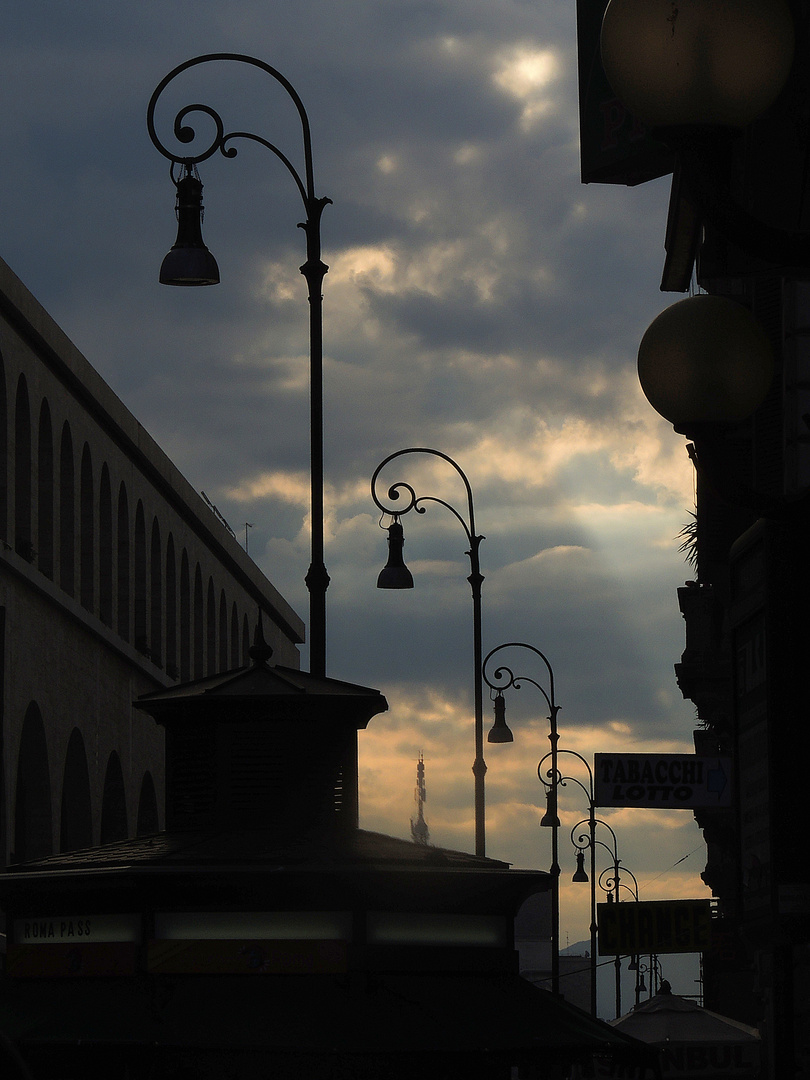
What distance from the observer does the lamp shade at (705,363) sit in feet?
15.2

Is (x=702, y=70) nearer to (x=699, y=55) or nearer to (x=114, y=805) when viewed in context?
(x=699, y=55)

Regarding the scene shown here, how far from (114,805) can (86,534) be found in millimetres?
8328

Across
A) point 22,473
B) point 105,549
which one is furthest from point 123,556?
point 22,473

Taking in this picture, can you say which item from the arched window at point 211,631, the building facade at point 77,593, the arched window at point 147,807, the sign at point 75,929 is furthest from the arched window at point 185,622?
the sign at point 75,929

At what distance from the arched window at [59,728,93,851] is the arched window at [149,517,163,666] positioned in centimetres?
975

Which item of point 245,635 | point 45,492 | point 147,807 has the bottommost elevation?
point 147,807

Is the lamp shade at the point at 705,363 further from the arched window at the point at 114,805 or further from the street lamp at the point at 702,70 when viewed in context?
the arched window at the point at 114,805

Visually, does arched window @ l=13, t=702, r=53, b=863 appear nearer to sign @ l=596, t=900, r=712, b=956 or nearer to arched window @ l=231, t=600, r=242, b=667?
sign @ l=596, t=900, r=712, b=956

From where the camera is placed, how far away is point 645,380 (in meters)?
4.71

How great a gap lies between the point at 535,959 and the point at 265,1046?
13794 centimetres

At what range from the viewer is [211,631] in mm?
69438

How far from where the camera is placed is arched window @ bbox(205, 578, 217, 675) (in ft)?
225

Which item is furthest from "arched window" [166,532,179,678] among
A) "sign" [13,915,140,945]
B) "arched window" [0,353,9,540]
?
"sign" [13,915,140,945]

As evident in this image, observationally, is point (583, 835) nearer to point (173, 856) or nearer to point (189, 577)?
point (189, 577)
